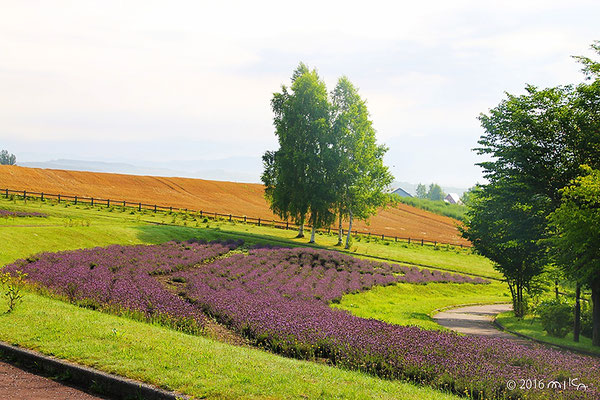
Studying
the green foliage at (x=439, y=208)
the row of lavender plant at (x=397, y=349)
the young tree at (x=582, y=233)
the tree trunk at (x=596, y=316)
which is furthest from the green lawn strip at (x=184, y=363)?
the green foliage at (x=439, y=208)

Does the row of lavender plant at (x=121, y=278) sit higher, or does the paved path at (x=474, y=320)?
the row of lavender plant at (x=121, y=278)

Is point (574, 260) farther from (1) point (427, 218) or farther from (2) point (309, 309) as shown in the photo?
(1) point (427, 218)

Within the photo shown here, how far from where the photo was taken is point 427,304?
30.0 m

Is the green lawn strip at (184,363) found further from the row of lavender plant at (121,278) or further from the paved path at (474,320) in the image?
the paved path at (474,320)

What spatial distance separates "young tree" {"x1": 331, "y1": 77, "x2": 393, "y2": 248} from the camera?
2132 inches

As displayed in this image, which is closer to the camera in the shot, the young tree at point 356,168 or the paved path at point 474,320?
the paved path at point 474,320

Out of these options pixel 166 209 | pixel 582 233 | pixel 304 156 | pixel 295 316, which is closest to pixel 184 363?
pixel 295 316

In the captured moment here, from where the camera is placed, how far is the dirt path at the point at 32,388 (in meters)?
8.67

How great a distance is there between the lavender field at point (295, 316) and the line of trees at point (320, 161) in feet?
68.8

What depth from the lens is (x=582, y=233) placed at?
18.3 metres

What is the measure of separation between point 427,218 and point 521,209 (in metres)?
94.3

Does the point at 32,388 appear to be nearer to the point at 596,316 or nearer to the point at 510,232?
the point at 596,316

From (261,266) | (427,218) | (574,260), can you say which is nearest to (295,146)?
(261,266)

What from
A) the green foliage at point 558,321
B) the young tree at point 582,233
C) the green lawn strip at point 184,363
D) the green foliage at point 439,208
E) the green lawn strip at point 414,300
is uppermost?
the green foliage at point 439,208
